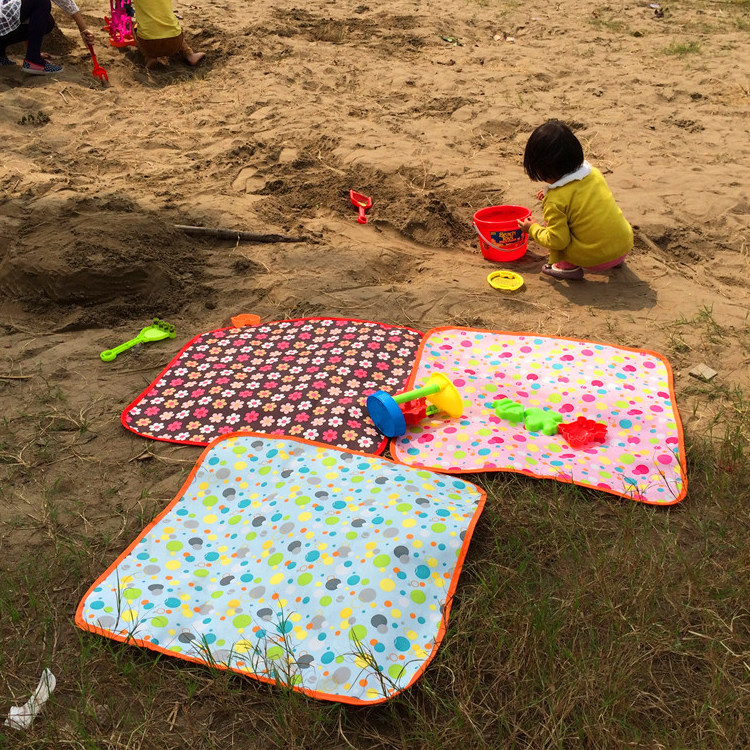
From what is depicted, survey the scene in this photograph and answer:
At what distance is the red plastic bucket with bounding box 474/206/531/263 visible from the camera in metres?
3.85

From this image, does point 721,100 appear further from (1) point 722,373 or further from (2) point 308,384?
(2) point 308,384

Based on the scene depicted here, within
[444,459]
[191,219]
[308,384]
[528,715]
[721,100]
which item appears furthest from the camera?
[721,100]

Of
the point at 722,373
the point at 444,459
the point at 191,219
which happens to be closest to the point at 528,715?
the point at 444,459

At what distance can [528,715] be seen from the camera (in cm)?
175

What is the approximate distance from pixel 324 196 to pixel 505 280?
1.39 m

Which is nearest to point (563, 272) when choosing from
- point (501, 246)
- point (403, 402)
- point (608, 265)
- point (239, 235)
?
point (608, 265)

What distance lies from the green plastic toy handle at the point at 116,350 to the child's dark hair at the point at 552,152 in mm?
2025

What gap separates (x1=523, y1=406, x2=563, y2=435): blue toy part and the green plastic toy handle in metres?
1.75

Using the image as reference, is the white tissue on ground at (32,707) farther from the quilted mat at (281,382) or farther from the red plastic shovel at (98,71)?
the red plastic shovel at (98,71)

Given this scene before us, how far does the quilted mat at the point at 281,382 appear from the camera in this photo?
2.79m

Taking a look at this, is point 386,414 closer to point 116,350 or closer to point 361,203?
point 116,350

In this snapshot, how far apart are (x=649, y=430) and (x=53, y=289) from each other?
2755 mm

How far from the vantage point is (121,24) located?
6.67 metres

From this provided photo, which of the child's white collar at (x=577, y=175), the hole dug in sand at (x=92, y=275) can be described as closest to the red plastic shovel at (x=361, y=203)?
the hole dug in sand at (x=92, y=275)
